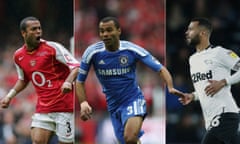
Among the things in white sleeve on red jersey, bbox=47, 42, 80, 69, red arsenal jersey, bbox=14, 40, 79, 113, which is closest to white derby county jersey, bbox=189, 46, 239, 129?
white sleeve on red jersey, bbox=47, 42, 80, 69

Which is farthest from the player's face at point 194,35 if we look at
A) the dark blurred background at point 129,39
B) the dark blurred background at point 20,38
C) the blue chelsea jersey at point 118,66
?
the dark blurred background at point 20,38

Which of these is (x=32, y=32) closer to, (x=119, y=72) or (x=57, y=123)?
(x=57, y=123)

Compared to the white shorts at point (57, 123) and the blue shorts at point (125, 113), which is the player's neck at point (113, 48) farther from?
the white shorts at point (57, 123)

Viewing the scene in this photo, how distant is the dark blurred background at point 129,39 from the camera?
456 inches

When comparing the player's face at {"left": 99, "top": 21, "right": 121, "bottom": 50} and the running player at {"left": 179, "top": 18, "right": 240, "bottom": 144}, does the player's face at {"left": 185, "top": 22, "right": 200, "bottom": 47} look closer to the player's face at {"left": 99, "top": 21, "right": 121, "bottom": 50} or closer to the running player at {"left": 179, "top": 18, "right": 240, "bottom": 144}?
the running player at {"left": 179, "top": 18, "right": 240, "bottom": 144}

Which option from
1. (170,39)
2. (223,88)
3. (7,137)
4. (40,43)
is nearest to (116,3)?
(170,39)

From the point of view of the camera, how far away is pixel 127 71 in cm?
811

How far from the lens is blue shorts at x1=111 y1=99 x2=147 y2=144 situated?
7973 millimetres

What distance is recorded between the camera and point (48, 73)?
8.59 m

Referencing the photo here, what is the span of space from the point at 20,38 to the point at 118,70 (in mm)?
6256

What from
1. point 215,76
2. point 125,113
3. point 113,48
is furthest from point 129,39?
point 215,76

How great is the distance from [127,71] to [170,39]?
20.2ft

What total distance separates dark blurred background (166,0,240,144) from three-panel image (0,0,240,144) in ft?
0.07

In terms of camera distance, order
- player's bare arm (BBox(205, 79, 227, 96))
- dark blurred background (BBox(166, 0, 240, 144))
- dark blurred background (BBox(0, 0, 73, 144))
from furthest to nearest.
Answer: dark blurred background (BBox(166, 0, 240, 144)) < dark blurred background (BBox(0, 0, 73, 144)) < player's bare arm (BBox(205, 79, 227, 96))
